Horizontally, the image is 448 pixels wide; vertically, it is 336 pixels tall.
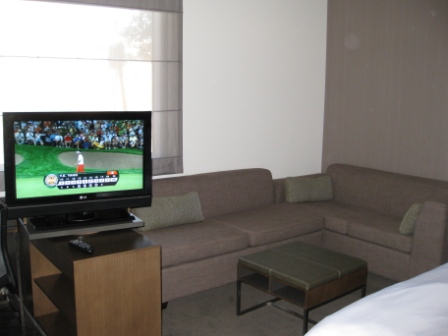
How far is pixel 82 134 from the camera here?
3.20m

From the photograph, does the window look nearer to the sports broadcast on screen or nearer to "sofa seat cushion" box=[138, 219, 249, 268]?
"sofa seat cushion" box=[138, 219, 249, 268]

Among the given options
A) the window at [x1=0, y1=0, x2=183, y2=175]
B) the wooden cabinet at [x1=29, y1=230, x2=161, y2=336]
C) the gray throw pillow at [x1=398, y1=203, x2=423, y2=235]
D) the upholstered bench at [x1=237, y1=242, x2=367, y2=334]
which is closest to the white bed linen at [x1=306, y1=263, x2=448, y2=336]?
the upholstered bench at [x1=237, y1=242, x2=367, y2=334]

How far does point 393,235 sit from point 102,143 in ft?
7.55

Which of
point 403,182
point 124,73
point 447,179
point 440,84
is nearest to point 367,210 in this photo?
point 403,182

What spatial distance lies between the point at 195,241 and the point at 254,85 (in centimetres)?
186

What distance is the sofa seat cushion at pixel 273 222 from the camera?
4051 millimetres

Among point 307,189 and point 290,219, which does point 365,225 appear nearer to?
point 290,219

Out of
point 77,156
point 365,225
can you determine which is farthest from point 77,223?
point 365,225

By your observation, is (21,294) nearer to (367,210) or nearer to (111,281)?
(111,281)

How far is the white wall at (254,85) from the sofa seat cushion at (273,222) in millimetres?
605

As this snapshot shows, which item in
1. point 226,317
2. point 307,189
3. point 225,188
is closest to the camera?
point 226,317

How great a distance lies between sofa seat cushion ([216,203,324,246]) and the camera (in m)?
4.05

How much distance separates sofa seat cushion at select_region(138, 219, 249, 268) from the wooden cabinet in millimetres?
481

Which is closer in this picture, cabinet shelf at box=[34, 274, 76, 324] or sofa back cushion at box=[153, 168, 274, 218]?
cabinet shelf at box=[34, 274, 76, 324]
